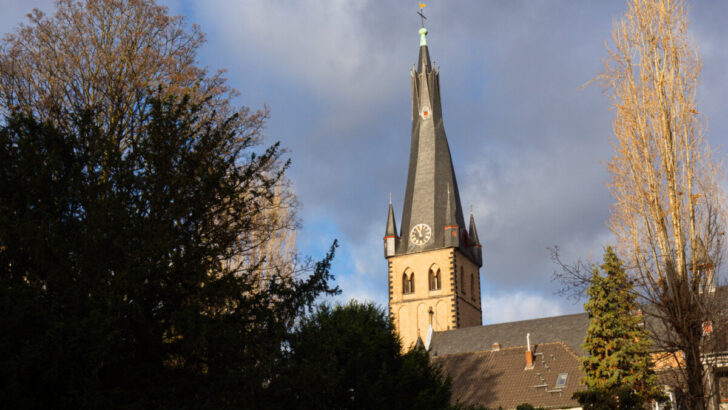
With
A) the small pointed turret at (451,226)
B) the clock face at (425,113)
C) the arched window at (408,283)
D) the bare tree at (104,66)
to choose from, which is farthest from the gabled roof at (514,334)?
the bare tree at (104,66)

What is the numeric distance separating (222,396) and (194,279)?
6.04ft

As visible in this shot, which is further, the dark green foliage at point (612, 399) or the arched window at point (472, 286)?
the arched window at point (472, 286)

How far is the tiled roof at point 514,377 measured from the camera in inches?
1613

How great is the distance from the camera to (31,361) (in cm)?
957

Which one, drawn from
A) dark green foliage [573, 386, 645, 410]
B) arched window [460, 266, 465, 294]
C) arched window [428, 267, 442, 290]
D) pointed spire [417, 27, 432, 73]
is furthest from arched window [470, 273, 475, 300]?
dark green foliage [573, 386, 645, 410]

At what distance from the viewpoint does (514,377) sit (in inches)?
1721

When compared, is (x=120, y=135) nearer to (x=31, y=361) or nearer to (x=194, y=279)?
(x=194, y=279)

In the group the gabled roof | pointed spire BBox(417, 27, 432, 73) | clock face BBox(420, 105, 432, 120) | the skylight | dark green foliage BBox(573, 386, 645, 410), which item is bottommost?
dark green foliage BBox(573, 386, 645, 410)

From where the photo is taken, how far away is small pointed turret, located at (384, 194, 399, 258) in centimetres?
7131

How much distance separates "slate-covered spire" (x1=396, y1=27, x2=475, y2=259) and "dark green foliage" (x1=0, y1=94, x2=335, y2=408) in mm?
56829

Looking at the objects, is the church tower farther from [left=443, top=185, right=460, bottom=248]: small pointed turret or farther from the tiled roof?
the tiled roof

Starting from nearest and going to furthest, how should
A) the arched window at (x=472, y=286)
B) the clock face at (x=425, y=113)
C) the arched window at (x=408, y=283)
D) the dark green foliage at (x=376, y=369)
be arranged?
the dark green foliage at (x=376, y=369)
the arched window at (x=408, y=283)
the arched window at (x=472, y=286)
the clock face at (x=425, y=113)

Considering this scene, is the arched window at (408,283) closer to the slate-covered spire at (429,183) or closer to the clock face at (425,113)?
the slate-covered spire at (429,183)

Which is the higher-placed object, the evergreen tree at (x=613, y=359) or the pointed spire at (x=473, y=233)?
the pointed spire at (x=473, y=233)
